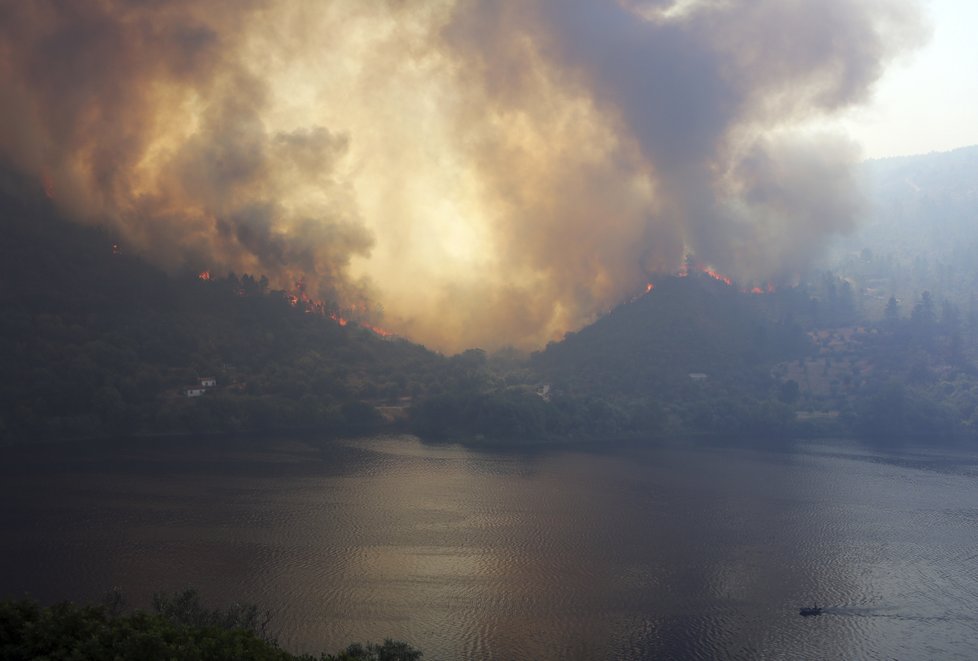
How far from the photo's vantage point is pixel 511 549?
55.2 m

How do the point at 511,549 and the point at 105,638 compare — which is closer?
the point at 105,638

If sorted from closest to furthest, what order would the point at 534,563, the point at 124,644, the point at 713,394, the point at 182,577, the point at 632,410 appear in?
1. the point at 124,644
2. the point at 182,577
3. the point at 534,563
4. the point at 632,410
5. the point at 713,394

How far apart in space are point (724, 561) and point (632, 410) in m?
65.1

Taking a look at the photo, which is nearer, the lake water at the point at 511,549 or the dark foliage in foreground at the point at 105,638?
the dark foliage in foreground at the point at 105,638

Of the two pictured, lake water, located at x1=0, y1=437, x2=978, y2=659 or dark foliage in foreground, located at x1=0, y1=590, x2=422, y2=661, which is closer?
dark foliage in foreground, located at x1=0, y1=590, x2=422, y2=661

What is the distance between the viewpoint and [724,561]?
5506 centimetres

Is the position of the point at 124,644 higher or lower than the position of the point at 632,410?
lower

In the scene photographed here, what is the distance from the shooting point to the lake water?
42219 mm

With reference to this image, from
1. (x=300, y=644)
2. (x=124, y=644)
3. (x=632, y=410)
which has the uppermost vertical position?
(x=632, y=410)

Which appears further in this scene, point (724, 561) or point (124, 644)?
point (724, 561)

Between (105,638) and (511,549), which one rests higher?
(105,638)

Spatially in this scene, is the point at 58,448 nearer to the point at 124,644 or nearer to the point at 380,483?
the point at 380,483

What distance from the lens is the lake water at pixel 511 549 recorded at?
42219 millimetres

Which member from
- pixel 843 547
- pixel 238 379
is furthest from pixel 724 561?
pixel 238 379
